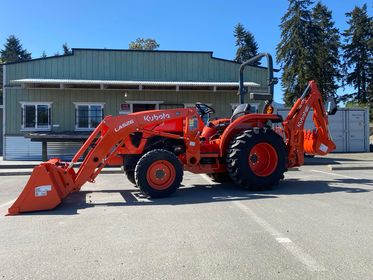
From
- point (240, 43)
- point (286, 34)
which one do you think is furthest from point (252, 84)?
point (240, 43)

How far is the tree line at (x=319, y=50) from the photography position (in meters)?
44.5

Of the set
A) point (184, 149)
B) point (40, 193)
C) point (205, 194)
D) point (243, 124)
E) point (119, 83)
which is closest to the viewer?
point (40, 193)

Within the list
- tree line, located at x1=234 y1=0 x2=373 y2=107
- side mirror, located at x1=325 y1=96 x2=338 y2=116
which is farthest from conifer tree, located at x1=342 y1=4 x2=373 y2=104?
side mirror, located at x1=325 y1=96 x2=338 y2=116

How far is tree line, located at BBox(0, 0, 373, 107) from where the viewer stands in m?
44.5

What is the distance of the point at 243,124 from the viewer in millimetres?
10000

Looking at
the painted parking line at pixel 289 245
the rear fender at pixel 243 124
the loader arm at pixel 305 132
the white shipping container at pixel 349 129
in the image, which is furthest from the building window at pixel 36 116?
the painted parking line at pixel 289 245

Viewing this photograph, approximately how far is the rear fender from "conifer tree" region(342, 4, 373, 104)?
150 ft

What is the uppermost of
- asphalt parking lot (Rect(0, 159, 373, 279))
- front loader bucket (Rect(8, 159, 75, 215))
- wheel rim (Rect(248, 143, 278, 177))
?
wheel rim (Rect(248, 143, 278, 177))

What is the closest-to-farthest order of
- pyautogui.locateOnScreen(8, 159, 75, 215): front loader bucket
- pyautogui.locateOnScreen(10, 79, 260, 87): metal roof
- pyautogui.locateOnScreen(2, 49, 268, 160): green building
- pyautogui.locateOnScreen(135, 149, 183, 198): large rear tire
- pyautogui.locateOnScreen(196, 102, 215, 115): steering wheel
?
1. pyautogui.locateOnScreen(8, 159, 75, 215): front loader bucket
2. pyautogui.locateOnScreen(135, 149, 183, 198): large rear tire
3. pyautogui.locateOnScreen(196, 102, 215, 115): steering wheel
4. pyautogui.locateOnScreen(10, 79, 260, 87): metal roof
5. pyautogui.locateOnScreen(2, 49, 268, 160): green building

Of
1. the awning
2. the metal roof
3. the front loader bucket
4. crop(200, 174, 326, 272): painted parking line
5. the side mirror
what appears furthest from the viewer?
the awning

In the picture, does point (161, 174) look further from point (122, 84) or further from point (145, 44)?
point (145, 44)

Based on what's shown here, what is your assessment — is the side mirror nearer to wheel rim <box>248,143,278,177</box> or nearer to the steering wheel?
wheel rim <box>248,143,278,177</box>

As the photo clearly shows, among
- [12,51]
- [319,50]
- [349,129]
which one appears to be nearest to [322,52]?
[319,50]

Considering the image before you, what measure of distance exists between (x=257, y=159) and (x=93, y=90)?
488 inches
